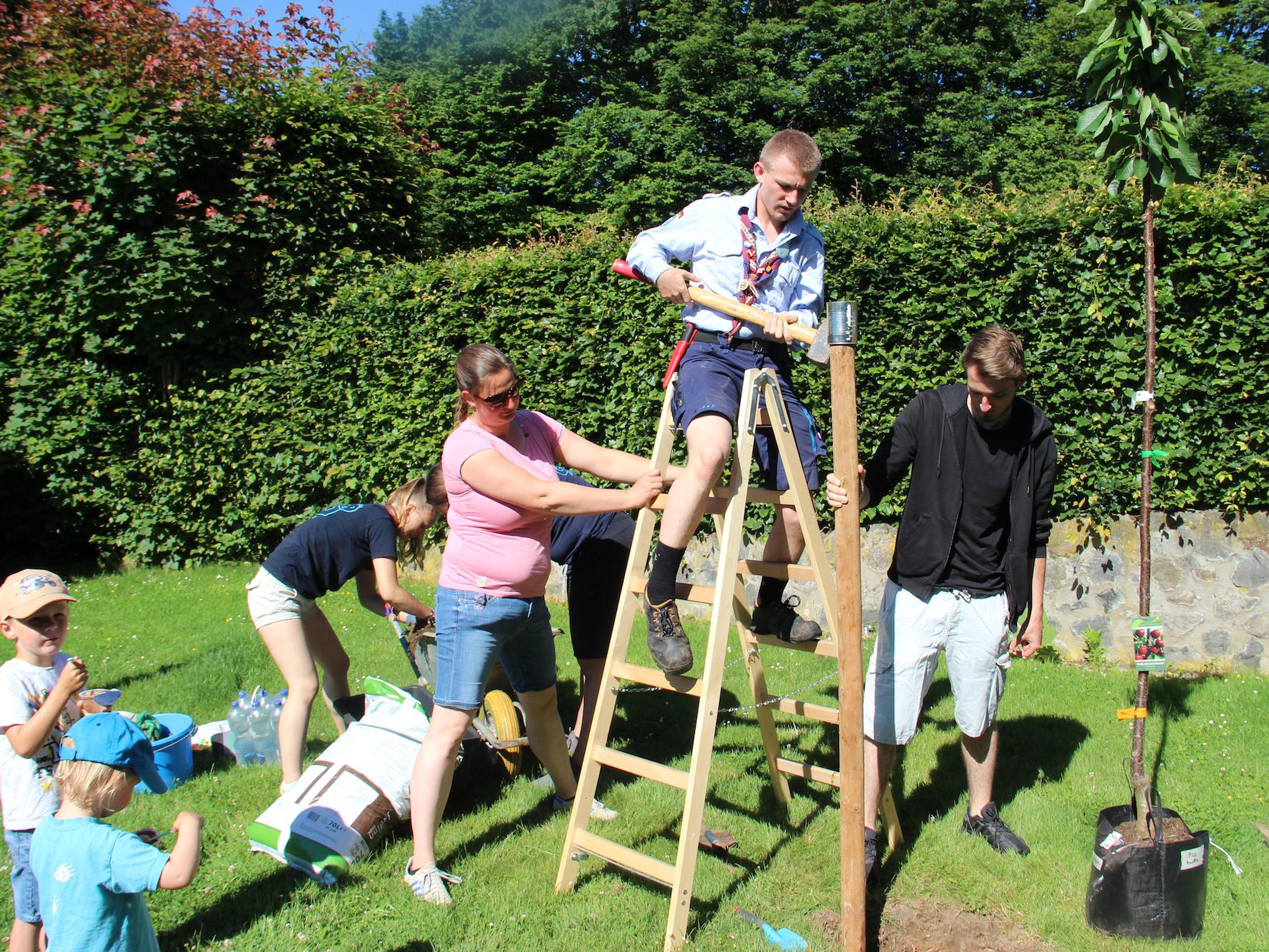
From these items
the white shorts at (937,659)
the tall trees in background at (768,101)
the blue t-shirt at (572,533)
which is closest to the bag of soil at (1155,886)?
the white shorts at (937,659)

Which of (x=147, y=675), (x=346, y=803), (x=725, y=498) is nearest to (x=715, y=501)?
(x=725, y=498)

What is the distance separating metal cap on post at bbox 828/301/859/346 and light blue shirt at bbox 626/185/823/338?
54 centimetres

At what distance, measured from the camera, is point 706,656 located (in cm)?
350

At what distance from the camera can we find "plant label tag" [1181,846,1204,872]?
314 cm

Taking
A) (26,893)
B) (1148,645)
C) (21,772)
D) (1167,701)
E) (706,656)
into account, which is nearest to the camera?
(26,893)

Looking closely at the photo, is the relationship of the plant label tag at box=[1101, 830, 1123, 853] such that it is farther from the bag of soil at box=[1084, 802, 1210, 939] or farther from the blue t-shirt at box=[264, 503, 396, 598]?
the blue t-shirt at box=[264, 503, 396, 598]

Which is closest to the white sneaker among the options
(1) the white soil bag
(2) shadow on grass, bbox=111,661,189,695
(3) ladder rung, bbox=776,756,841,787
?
(1) the white soil bag

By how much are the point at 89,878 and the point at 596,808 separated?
2196mm

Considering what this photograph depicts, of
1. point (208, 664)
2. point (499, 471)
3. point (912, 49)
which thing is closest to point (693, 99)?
point (912, 49)

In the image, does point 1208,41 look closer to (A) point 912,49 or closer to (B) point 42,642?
(A) point 912,49

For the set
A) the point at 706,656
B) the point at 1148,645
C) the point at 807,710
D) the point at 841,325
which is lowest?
the point at 807,710

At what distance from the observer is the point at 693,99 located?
20.7 m

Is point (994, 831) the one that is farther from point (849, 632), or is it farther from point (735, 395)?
point (735, 395)

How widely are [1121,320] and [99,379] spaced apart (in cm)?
977
